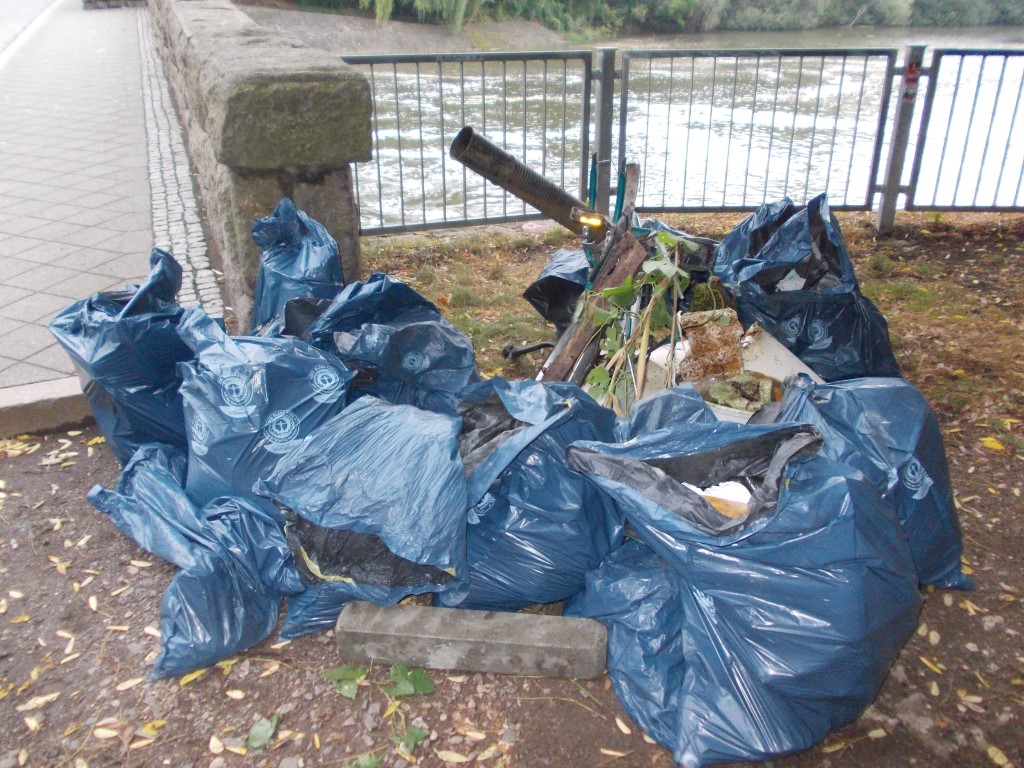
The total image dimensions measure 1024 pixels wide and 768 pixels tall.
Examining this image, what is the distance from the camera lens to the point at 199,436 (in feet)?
8.19

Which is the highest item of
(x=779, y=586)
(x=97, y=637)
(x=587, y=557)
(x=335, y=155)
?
(x=335, y=155)

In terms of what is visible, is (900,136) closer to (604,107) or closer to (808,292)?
(604,107)

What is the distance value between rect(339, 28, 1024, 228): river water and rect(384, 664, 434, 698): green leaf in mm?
3649

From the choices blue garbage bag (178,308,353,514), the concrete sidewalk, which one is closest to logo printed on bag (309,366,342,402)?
blue garbage bag (178,308,353,514)

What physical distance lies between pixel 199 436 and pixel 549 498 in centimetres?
111

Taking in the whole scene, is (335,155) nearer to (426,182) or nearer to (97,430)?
(97,430)

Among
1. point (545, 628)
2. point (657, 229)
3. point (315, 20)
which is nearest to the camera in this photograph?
point (545, 628)

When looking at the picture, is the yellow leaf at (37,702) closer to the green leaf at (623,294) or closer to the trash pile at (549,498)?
the trash pile at (549,498)

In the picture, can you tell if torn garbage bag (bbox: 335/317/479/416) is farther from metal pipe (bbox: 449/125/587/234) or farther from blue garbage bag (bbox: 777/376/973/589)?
blue garbage bag (bbox: 777/376/973/589)

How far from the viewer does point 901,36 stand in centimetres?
2255

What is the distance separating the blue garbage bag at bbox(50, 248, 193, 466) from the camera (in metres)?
2.76

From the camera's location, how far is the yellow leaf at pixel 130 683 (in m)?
2.18

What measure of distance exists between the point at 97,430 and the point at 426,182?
4745 mm

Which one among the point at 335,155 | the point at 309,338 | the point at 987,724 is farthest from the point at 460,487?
the point at 335,155
